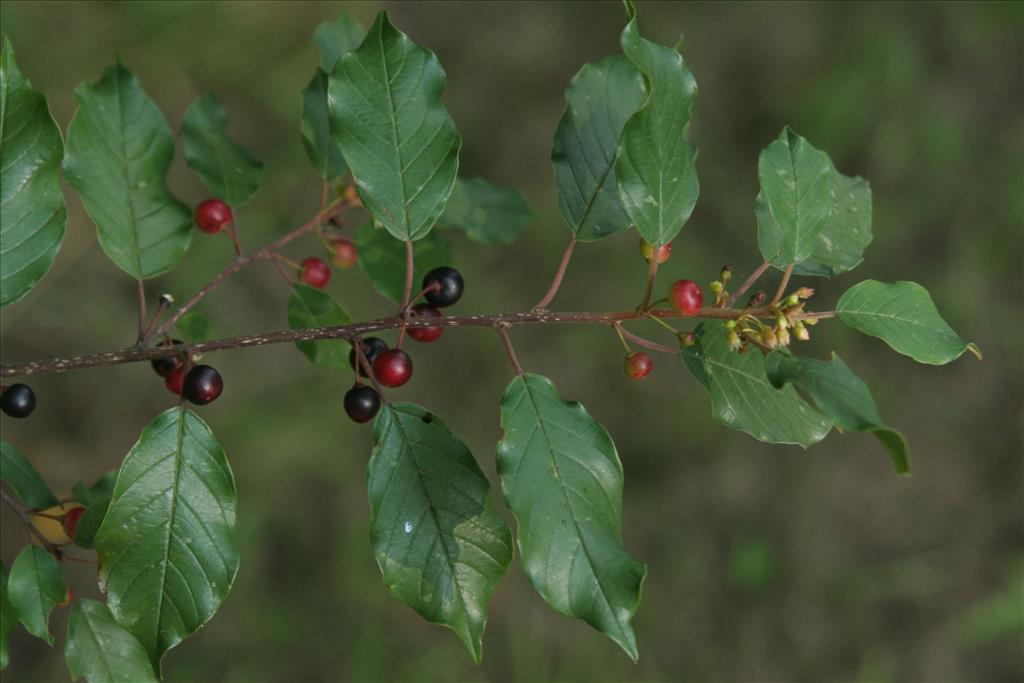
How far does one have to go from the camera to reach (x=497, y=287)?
415cm

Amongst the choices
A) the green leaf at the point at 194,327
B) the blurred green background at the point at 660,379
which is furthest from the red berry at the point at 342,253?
the blurred green background at the point at 660,379

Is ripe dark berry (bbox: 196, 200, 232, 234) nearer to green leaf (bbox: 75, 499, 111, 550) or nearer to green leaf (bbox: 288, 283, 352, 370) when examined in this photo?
green leaf (bbox: 288, 283, 352, 370)

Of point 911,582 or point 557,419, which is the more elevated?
point 557,419

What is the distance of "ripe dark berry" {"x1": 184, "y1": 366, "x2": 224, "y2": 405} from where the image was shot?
5.21ft

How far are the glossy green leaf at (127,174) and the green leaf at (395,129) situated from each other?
479 mm

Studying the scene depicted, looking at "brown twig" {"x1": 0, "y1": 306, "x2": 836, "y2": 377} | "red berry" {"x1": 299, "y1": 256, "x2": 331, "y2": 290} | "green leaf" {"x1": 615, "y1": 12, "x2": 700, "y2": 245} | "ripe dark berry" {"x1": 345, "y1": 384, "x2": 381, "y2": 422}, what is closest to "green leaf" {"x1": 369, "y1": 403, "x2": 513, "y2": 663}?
"ripe dark berry" {"x1": 345, "y1": 384, "x2": 381, "y2": 422}

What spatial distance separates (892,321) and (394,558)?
0.97 m

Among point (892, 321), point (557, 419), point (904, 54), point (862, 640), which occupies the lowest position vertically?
point (862, 640)

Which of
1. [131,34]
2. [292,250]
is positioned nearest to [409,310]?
[292,250]

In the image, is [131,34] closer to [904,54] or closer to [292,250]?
[292,250]

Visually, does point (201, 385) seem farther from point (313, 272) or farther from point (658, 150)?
point (658, 150)

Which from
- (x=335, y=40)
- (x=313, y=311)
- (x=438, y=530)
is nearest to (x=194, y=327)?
(x=313, y=311)

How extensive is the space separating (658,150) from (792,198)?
11.4 inches

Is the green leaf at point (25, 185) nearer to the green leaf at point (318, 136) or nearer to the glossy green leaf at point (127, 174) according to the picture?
the glossy green leaf at point (127, 174)
